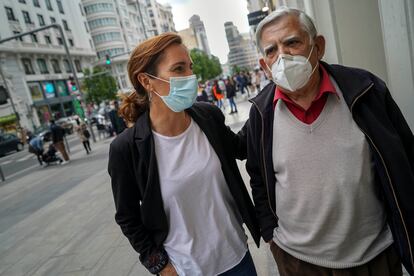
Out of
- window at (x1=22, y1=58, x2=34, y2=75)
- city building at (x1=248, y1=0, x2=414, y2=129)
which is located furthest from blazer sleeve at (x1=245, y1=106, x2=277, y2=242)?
window at (x1=22, y1=58, x2=34, y2=75)

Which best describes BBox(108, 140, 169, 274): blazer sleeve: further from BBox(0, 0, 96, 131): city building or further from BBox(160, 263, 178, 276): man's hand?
BBox(0, 0, 96, 131): city building

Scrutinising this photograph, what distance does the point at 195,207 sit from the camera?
1.92 meters

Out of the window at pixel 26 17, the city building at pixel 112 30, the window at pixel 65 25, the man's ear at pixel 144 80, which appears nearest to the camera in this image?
the man's ear at pixel 144 80

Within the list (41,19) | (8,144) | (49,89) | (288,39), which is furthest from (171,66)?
(41,19)

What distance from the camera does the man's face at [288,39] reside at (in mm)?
1645

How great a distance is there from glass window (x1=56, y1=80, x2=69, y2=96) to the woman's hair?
47675mm

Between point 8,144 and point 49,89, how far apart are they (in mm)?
20781

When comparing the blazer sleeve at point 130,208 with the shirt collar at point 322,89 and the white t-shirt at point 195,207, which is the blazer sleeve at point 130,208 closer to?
the white t-shirt at point 195,207

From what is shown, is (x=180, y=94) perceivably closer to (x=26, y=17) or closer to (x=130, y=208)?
(x=130, y=208)

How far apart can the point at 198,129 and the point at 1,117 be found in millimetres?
37921

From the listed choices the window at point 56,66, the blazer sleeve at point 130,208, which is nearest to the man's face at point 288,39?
the blazer sleeve at point 130,208

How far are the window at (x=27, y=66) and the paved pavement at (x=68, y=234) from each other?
3516 cm

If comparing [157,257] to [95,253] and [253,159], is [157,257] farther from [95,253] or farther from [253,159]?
[95,253]

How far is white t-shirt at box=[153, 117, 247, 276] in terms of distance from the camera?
1897 mm
